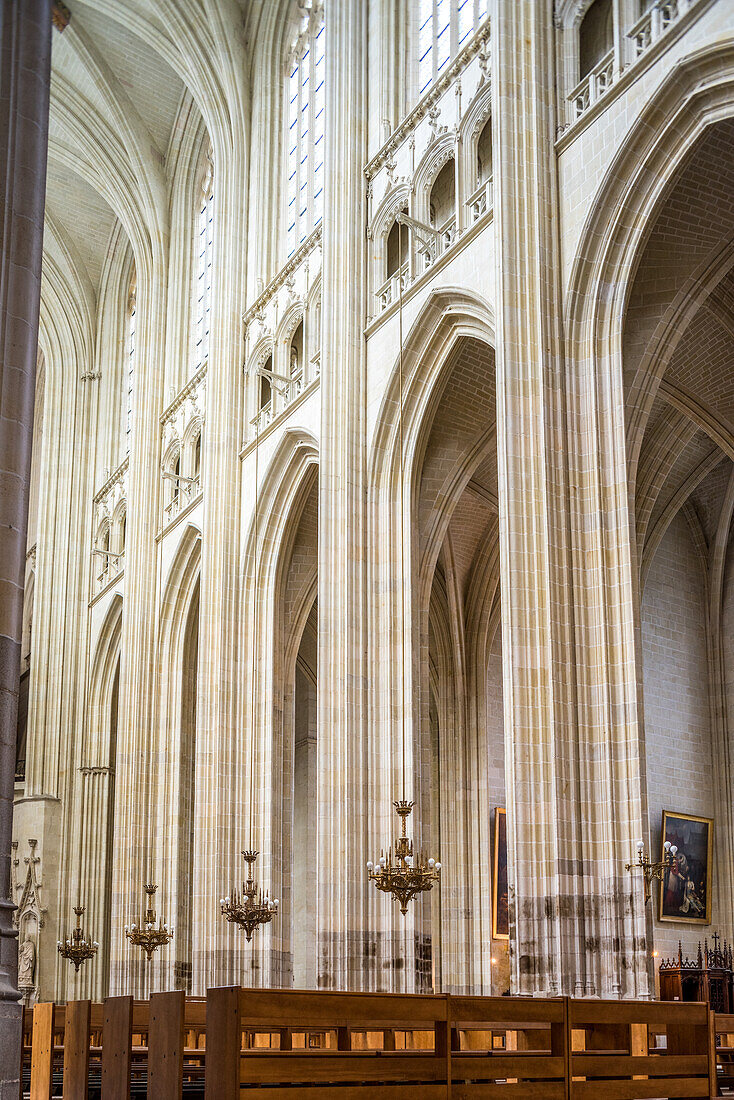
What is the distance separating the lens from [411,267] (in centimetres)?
1780

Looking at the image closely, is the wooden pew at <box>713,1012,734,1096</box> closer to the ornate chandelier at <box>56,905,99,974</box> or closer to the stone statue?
the ornate chandelier at <box>56,905,99,974</box>

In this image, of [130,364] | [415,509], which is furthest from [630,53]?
[130,364]

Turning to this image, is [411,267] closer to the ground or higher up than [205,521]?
higher up

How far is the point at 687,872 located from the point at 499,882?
4377 millimetres

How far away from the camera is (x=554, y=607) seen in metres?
13.2

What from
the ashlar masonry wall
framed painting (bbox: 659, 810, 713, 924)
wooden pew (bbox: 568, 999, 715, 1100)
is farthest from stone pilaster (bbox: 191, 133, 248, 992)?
wooden pew (bbox: 568, 999, 715, 1100)

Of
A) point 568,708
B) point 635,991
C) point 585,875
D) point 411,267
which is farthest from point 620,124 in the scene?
point 635,991

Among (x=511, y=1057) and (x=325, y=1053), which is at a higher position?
(x=325, y=1053)

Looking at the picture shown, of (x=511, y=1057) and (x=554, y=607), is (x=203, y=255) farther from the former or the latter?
(x=511, y=1057)

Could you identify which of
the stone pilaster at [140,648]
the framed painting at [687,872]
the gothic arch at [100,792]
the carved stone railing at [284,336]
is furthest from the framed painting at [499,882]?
the gothic arch at [100,792]

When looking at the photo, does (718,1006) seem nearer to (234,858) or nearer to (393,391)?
(234,858)

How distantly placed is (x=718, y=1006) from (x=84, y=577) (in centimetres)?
1955

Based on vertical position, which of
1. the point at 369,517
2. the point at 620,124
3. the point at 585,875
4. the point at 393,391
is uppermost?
the point at 620,124

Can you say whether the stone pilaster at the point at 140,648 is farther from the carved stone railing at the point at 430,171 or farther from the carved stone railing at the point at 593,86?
the carved stone railing at the point at 593,86
